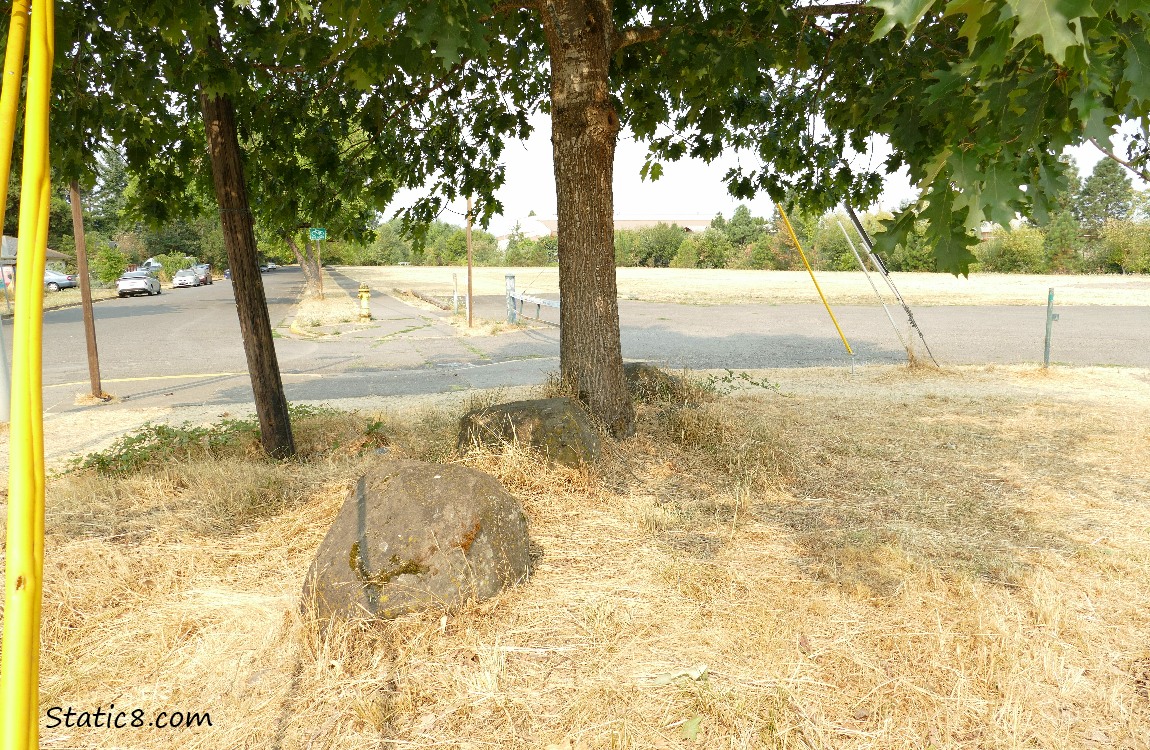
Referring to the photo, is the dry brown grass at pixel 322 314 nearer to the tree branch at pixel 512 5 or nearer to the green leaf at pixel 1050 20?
the tree branch at pixel 512 5

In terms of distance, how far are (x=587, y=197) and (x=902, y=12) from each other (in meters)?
4.05

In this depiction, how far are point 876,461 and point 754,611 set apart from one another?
297 centimetres

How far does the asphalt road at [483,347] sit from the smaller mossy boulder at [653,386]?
2.98 m

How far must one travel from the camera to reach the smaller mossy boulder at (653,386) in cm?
665

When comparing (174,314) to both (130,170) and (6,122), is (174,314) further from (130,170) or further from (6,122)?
(6,122)

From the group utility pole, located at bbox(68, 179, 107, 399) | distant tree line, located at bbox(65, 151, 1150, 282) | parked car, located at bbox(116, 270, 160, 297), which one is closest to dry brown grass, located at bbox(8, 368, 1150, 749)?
utility pole, located at bbox(68, 179, 107, 399)

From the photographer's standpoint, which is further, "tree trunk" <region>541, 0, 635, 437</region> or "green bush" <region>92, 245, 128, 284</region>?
"green bush" <region>92, 245, 128, 284</region>

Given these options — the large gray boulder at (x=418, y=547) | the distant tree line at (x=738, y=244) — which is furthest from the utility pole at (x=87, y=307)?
the distant tree line at (x=738, y=244)

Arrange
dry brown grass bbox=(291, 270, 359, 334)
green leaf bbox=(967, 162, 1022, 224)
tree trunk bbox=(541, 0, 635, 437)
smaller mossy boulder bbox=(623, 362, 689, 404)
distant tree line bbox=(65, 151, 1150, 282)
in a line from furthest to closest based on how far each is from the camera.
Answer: distant tree line bbox=(65, 151, 1150, 282)
dry brown grass bbox=(291, 270, 359, 334)
smaller mossy boulder bbox=(623, 362, 689, 404)
tree trunk bbox=(541, 0, 635, 437)
green leaf bbox=(967, 162, 1022, 224)

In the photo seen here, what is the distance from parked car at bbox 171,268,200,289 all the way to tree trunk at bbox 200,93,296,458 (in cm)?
4370

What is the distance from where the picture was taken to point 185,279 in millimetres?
44000

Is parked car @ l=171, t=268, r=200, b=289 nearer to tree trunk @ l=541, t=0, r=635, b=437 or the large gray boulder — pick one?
tree trunk @ l=541, t=0, r=635, b=437

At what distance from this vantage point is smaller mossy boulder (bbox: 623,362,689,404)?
21.8 ft

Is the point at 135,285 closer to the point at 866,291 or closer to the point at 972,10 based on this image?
the point at 866,291
